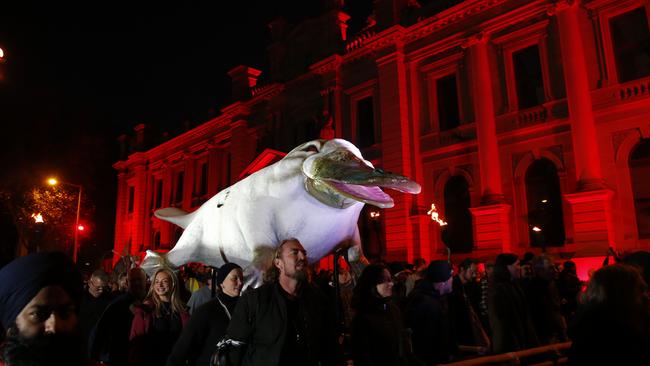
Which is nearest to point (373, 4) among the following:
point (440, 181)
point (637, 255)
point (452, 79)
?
point (452, 79)

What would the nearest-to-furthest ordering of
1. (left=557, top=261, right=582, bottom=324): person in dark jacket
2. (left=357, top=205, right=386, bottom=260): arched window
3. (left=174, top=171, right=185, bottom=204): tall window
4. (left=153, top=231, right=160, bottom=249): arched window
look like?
(left=557, top=261, right=582, bottom=324): person in dark jacket, (left=357, top=205, right=386, bottom=260): arched window, (left=174, top=171, right=185, bottom=204): tall window, (left=153, top=231, right=160, bottom=249): arched window

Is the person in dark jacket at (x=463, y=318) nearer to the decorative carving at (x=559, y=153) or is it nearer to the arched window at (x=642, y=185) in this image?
the arched window at (x=642, y=185)

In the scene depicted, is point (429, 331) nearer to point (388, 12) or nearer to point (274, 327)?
point (274, 327)

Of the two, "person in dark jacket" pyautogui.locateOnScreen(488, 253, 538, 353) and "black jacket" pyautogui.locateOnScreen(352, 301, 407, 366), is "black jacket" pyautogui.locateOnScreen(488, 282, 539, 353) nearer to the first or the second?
"person in dark jacket" pyautogui.locateOnScreen(488, 253, 538, 353)

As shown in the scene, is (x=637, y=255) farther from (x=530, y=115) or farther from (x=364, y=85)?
(x=364, y=85)

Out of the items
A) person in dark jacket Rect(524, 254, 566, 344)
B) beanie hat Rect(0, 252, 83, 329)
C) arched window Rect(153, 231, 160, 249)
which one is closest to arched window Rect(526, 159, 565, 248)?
person in dark jacket Rect(524, 254, 566, 344)

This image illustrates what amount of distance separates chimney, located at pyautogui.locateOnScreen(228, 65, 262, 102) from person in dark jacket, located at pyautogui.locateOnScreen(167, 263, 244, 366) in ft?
82.6

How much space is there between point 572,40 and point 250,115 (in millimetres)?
16819

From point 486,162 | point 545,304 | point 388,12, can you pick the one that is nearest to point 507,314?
point 545,304

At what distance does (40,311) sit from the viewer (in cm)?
158

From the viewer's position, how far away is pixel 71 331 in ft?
5.18

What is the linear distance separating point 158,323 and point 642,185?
14.9 meters

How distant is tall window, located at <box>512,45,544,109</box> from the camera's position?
17.3 metres

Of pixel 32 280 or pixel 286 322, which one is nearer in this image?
pixel 32 280
